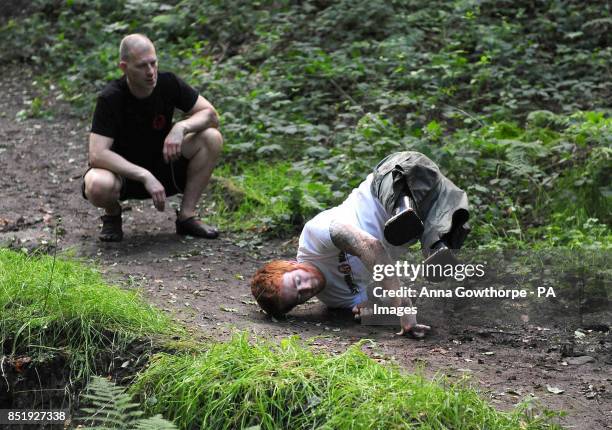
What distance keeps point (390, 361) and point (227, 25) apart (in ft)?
24.1

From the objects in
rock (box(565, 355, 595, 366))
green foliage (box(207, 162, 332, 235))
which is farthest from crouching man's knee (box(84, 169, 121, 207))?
rock (box(565, 355, 595, 366))

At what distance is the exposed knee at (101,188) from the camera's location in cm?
585

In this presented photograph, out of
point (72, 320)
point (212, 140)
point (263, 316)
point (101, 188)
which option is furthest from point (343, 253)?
point (101, 188)

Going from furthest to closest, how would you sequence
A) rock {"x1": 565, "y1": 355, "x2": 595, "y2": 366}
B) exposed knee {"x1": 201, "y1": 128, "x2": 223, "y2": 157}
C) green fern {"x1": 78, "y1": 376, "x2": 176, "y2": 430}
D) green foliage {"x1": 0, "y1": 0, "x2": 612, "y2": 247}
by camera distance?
green foliage {"x1": 0, "y1": 0, "x2": 612, "y2": 247}, exposed knee {"x1": 201, "y1": 128, "x2": 223, "y2": 157}, rock {"x1": 565, "y1": 355, "x2": 595, "y2": 366}, green fern {"x1": 78, "y1": 376, "x2": 176, "y2": 430}

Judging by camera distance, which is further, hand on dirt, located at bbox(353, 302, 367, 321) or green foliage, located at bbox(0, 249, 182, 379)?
hand on dirt, located at bbox(353, 302, 367, 321)

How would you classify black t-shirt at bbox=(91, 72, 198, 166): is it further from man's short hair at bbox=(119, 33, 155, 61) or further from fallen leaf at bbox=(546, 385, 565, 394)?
fallen leaf at bbox=(546, 385, 565, 394)

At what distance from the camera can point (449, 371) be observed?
396 cm

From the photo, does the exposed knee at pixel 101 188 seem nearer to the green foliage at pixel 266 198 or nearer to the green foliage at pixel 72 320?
the green foliage at pixel 266 198

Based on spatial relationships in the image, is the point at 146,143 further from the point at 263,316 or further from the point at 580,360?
the point at 580,360

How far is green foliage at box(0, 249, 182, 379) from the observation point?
4172 millimetres

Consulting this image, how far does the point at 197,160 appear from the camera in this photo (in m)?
6.24

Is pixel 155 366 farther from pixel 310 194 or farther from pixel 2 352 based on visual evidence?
pixel 310 194


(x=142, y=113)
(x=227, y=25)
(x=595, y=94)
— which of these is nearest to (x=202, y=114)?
(x=142, y=113)

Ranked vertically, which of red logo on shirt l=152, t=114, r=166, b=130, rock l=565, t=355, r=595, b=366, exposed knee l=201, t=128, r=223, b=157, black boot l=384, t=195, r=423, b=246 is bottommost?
rock l=565, t=355, r=595, b=366
